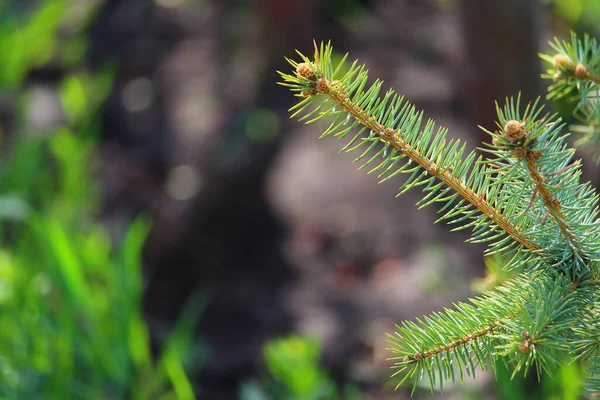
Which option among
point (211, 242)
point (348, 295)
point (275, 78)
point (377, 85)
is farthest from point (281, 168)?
point (377, 85)

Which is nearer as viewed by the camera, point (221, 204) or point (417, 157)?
point (417, 157)

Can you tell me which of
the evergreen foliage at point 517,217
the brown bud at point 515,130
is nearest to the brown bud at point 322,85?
the evergreen foliage at point 517,217

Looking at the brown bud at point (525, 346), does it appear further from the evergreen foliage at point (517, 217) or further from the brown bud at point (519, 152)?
the brown bud at point (519, 152)

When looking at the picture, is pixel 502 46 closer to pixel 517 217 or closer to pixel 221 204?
pixel 517 217

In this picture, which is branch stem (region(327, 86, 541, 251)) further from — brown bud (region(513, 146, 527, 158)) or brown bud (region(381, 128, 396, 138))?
brown bud (region(513, 146, 527, 158))

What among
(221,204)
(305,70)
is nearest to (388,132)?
(305,70)

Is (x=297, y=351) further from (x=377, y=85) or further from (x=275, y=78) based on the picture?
(x=275, y=78)
